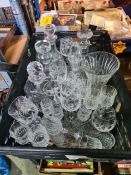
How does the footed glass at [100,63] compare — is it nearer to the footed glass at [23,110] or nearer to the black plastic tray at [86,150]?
the black plastic tray at [86,150]

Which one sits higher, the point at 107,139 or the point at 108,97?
the point at 108,97

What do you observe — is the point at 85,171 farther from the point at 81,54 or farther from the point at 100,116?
the point at 81,54

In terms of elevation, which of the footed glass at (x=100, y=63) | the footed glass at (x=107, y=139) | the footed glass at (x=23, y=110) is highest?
the footed glass at (x=100, y=63)

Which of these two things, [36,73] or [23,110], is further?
[36,73]

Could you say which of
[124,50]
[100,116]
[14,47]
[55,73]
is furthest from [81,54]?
[14,47]

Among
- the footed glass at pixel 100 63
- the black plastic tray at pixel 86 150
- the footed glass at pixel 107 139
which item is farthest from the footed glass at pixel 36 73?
the footed glass at pixel 107 139

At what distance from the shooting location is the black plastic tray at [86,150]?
734 millimetres

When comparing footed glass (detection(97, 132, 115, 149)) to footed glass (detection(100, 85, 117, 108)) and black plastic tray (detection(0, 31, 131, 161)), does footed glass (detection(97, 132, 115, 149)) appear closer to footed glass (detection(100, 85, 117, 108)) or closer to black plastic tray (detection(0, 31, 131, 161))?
black plastic tray (detection(0, 31, 131, 161))

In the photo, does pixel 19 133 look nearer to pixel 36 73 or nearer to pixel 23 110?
pixel 23 110

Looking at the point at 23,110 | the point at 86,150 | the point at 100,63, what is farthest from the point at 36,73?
the point at 86,150

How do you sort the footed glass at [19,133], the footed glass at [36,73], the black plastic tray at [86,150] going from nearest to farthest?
the black plastic tray at [86,150] → the footed glass at [19,133] → the footed glass at [36,73]

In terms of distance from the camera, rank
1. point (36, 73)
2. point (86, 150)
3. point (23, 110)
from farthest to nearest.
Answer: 1. point (36, 73)
2. point (23, 110)
3. point (86, 150)

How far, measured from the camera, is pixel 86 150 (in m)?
0.74

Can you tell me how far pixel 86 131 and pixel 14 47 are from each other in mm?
923
